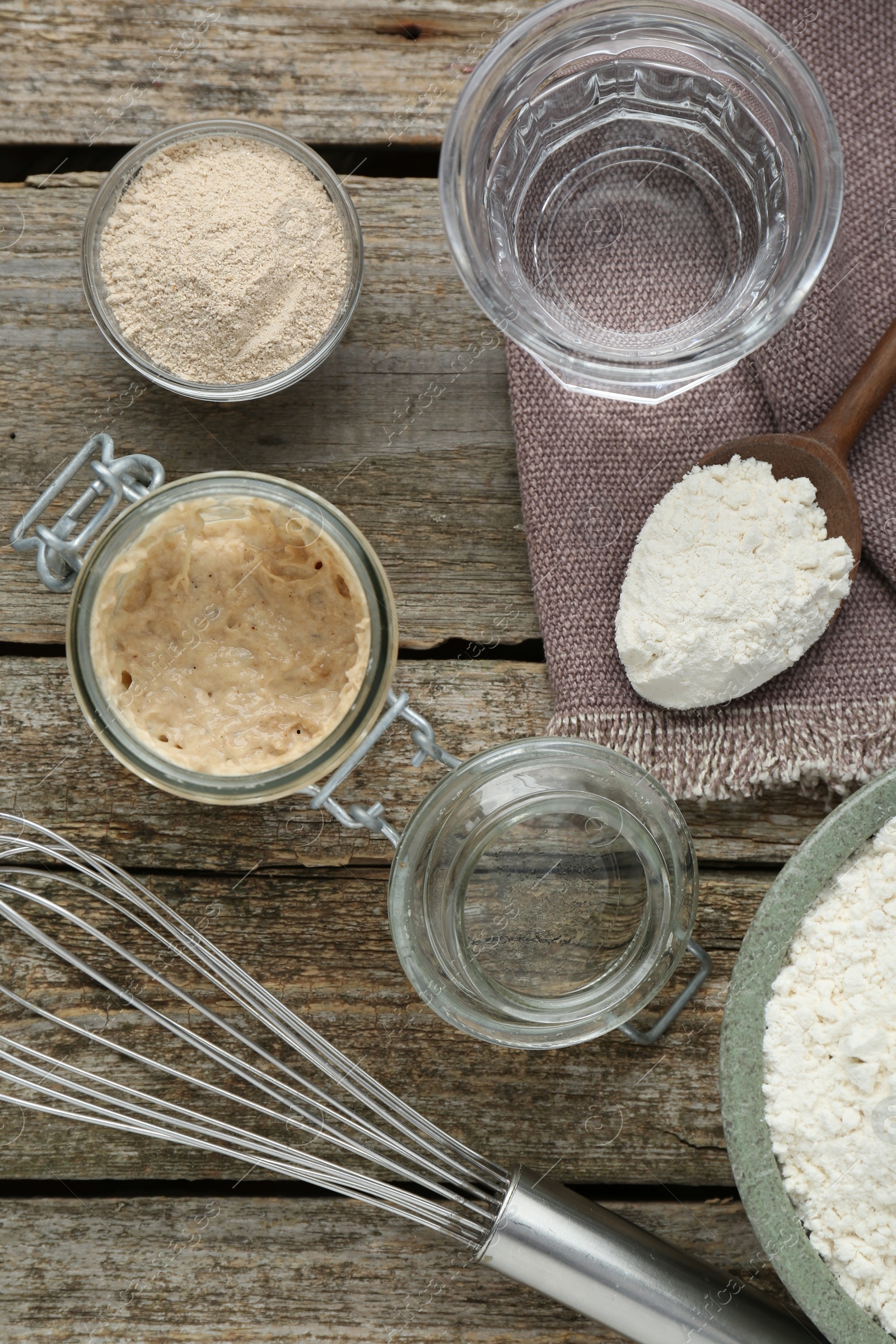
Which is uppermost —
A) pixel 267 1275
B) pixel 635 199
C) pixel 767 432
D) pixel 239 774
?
pixel 635 199

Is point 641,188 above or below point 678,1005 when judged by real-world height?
above

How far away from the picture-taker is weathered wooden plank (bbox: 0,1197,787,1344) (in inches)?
26.3

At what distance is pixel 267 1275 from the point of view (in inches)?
26.7

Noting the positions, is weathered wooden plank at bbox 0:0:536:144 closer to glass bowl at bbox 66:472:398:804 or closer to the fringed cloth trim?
glass bowl at bbox 66:472:398:804

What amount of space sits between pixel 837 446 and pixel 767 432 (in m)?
0.05

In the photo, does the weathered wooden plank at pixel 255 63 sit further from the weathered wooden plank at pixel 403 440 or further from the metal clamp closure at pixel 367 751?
the metal clamp closure at pixel 367 751

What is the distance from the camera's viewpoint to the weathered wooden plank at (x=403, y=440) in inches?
26.6

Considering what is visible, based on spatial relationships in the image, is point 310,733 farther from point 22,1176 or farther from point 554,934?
point 22,1176

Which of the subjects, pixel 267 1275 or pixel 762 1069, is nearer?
pixel 762 1069

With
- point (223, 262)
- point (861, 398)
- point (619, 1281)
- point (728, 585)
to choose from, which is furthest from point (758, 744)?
point (223, 262)

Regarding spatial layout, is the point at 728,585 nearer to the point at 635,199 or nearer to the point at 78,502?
the point at 635,199

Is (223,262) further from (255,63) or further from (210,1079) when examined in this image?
(210,1079)

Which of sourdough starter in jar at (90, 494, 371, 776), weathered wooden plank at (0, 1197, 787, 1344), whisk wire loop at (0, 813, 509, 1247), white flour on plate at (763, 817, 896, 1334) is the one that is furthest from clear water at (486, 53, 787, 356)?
weathered wooden plank at (0, 1197, 787, 1344)

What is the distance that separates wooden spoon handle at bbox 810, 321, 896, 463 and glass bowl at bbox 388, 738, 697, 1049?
232 millimetres
